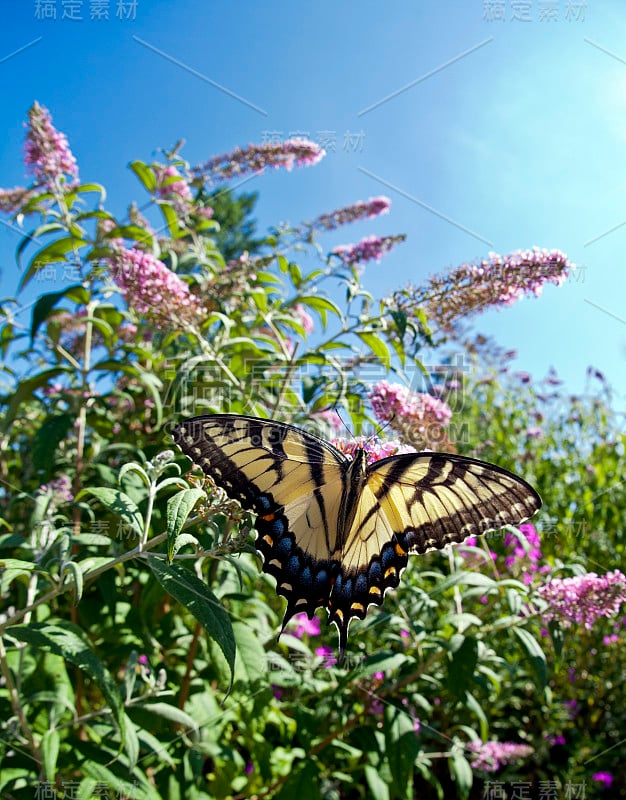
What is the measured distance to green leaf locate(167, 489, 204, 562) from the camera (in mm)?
1278

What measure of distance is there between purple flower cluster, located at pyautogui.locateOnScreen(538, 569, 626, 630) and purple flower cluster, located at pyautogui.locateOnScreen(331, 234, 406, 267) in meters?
1.90

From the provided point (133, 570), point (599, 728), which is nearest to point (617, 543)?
point (599, 728)

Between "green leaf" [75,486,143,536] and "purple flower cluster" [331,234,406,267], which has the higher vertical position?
"purple flower cluster" [331,234,406,267]

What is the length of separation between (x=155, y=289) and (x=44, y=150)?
4.13 ft

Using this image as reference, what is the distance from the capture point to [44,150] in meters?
2.96

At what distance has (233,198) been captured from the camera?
1783 centimetres

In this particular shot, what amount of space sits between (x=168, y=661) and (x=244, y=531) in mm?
1711

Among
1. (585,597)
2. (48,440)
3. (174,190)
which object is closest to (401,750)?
(585,597)

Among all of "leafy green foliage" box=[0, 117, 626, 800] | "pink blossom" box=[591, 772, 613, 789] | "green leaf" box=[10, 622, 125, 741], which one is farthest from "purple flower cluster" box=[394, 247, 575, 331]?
"pink blossom" box=[591, 772, 613, 789]

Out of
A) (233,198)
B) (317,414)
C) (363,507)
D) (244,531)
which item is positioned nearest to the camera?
(244,531)

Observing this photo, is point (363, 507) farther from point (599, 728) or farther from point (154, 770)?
point (599, 728)

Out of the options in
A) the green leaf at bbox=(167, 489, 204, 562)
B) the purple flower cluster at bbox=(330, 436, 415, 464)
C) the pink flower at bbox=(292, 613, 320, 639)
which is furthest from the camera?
the pink flower at bbox=(292, 613, 320, 639)

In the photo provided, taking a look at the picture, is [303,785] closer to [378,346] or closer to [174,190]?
[378,346]

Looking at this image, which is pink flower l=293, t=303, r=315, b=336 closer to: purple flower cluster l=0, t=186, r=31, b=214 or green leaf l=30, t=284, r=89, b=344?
green leaf l=30, t=284, r=89, b=344
